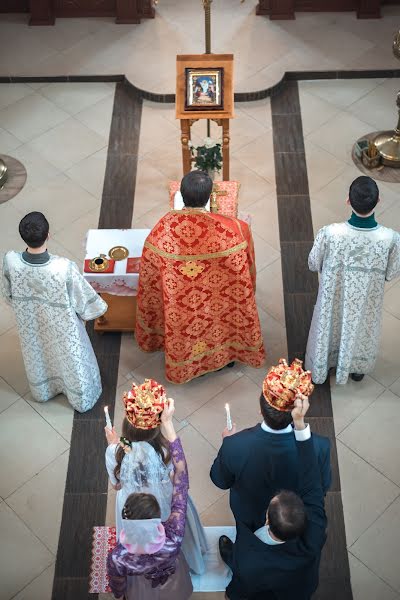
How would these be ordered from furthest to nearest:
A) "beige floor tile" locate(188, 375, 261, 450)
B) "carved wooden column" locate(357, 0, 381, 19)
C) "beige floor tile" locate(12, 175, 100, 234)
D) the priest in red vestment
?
"carved wooden column" locate(357, 0, 381, 19) → "beige floor tile" locate(12, 175, 100, 234) → "beige floor tile" locate(188, 375, 261, 450) → the priest in red vestment

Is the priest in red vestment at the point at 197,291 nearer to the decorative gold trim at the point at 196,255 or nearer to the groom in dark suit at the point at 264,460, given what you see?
the decorative gold trim at the point at 196,255

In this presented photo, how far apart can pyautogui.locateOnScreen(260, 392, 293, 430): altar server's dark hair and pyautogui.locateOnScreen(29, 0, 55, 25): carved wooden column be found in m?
7.17

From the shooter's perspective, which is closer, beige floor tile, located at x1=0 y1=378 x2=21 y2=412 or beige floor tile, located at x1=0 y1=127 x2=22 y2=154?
beige floor tile, located at x1=0 y1=378 x2=21 y2=412

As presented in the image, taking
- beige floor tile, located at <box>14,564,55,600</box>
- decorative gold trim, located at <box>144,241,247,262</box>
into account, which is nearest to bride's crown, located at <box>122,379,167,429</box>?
decorative gold trim, located at <box>144,241,247,262</box>

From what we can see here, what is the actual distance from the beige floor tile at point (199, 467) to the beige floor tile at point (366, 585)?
1.05m

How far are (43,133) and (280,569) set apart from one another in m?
5.94

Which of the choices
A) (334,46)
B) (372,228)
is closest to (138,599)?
(372,228)

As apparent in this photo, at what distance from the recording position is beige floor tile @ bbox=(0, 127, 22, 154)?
8.61 meters

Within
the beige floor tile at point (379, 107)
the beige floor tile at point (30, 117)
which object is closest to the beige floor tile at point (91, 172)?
the beige floor tile at point (30, 117)

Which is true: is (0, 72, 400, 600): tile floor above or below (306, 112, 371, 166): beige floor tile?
below

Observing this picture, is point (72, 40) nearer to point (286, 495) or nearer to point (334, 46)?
point (334, 46)

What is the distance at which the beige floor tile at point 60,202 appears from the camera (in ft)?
25.7

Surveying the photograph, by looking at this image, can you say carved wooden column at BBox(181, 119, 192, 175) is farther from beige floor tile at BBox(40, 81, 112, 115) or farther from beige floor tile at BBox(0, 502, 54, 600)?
beige floor tile at BBox(0, 502, 54, 600)

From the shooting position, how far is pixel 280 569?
4.16 metres
